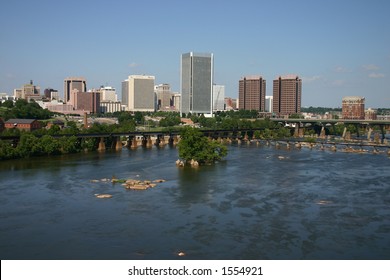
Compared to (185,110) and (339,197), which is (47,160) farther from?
(185,110)

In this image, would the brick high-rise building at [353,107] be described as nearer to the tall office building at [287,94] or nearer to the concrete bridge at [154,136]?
the tall office building at [287,94]

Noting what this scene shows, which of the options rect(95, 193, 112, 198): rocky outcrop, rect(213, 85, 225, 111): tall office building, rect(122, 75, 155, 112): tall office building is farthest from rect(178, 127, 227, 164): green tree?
rect(213, 85, 225, 111): tall office building

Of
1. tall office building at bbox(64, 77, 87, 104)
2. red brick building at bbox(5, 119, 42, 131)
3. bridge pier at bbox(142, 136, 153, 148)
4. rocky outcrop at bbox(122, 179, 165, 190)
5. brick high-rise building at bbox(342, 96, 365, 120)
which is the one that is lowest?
rocky outcrop at bbox(122, 179, 165, 190)

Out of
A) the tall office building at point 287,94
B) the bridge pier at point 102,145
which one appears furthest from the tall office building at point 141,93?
the bridge pier at point 102,145

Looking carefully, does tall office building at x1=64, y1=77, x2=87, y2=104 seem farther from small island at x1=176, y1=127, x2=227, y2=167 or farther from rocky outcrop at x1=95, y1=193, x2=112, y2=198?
rocky outcrop at x1=95, y1=193, x2=112, y2=198

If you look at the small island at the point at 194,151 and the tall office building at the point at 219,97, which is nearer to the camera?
the small island at the point at 194,151

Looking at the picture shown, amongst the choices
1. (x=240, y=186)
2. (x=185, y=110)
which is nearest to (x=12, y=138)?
(x=240, y=186)

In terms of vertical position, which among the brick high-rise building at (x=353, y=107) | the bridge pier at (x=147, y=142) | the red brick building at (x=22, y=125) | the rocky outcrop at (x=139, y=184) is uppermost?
the brick high-rise building at (x=353, y=107)
